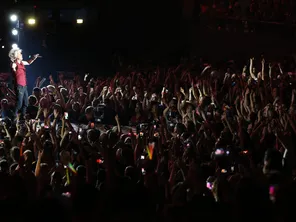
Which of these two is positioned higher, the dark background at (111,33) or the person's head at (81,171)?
the dark background at (111,33)

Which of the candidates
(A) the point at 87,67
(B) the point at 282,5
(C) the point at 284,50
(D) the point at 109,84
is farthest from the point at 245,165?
(A) the point at 87,67

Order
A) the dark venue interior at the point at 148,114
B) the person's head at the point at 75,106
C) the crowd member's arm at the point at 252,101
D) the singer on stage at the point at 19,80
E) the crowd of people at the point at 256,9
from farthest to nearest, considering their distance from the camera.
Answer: the crowd of people at the point at 256,9, the singer on stage at the point at 19,80, the person's head at the point at 75,106, the crowd member's arm at the point at 252,101, the dark venue interior at the point at 148,114

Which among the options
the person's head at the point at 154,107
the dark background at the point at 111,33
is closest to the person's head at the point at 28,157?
the person's head at the point at 154,107

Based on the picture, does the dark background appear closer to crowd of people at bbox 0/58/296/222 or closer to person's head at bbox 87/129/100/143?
crowd of people at bbox 0/58/296/222

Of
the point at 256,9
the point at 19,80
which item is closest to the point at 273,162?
the point at 19,80

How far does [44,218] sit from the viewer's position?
310cm

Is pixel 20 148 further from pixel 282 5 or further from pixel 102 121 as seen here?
pixel 282 5

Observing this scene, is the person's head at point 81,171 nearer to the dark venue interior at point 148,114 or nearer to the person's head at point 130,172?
the dark venue interior at point 148,114

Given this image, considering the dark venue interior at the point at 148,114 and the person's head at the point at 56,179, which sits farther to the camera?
the person's head at the point at 56,179

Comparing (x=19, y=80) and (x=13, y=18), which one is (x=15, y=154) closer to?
(x=19, y=80)

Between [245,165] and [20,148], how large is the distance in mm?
2651

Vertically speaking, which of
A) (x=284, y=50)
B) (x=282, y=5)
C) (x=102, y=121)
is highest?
(x=282, y=5)

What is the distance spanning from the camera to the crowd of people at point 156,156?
3639 millimetres

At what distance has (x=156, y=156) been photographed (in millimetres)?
5922
